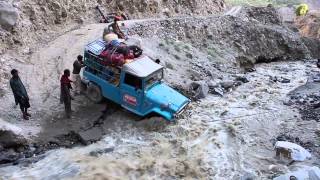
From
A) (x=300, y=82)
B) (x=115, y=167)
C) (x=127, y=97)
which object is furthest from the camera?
(x=300, y=82)

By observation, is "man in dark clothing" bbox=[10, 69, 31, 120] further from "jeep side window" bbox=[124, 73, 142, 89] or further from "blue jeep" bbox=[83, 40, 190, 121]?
Result: "jeep side window" bbox=[124, 73, 142, 89]

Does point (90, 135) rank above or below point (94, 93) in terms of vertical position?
below

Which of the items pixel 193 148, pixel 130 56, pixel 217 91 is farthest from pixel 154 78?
pixel 217 91

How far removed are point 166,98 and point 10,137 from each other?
4.83m

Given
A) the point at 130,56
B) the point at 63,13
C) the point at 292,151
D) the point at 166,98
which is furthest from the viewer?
the point at 63,13

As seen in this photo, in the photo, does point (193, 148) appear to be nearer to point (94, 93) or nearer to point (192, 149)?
point (192, 149)

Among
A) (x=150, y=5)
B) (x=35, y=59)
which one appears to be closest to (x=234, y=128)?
(x=35, y=59)

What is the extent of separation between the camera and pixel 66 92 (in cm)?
1471

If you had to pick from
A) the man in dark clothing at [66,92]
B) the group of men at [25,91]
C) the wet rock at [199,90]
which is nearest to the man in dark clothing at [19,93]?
the group of men at [25,91]

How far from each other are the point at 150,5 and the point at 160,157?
13.4 metres

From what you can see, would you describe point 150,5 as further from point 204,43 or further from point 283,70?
point 283,70

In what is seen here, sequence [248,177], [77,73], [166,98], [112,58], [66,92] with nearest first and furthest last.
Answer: [248,177]
[66,92]
[166,98]
[112,58]
[77,73]

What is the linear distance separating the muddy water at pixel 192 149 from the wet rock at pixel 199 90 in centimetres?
31

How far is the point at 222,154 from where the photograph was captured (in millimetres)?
13969
